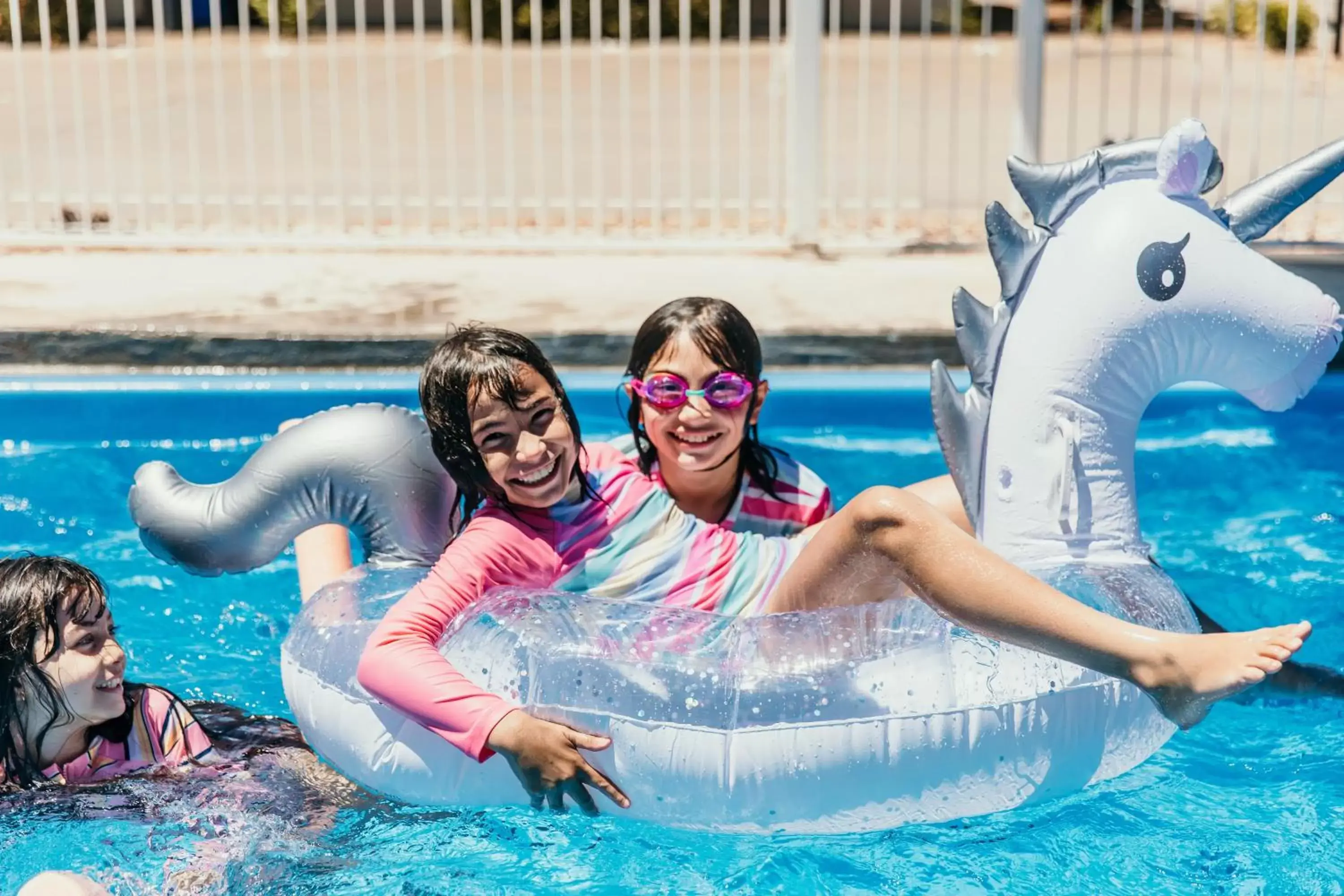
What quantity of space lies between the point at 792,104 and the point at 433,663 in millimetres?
4637

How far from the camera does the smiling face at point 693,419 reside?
12.7 ft

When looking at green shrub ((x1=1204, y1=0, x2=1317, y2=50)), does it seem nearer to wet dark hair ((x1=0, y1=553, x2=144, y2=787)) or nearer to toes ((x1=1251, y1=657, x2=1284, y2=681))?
toes ((x1=1251, y1=657, x2=1284, y2=681))

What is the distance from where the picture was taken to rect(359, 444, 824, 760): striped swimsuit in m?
3.34

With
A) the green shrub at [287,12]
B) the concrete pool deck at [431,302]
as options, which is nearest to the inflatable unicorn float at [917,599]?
the concrete pool deck at [431,302]

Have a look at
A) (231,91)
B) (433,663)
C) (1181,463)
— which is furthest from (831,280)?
(231,91)

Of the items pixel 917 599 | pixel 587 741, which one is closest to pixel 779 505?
pixel 917 599

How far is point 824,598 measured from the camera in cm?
354

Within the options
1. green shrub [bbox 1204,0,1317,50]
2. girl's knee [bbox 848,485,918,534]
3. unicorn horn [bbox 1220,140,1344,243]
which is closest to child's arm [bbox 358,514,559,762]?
girl's knee [bbox 848,485,918,534]

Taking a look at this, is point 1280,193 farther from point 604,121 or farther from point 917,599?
point 604,121

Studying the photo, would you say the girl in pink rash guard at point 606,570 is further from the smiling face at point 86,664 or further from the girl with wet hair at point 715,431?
the smiling face at point 86,664

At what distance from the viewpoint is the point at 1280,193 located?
12.1ft

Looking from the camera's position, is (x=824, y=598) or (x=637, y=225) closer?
(x=824, y=598)

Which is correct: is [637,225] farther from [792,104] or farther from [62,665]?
[62,665]

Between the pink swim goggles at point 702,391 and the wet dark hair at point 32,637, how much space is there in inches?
50.4
